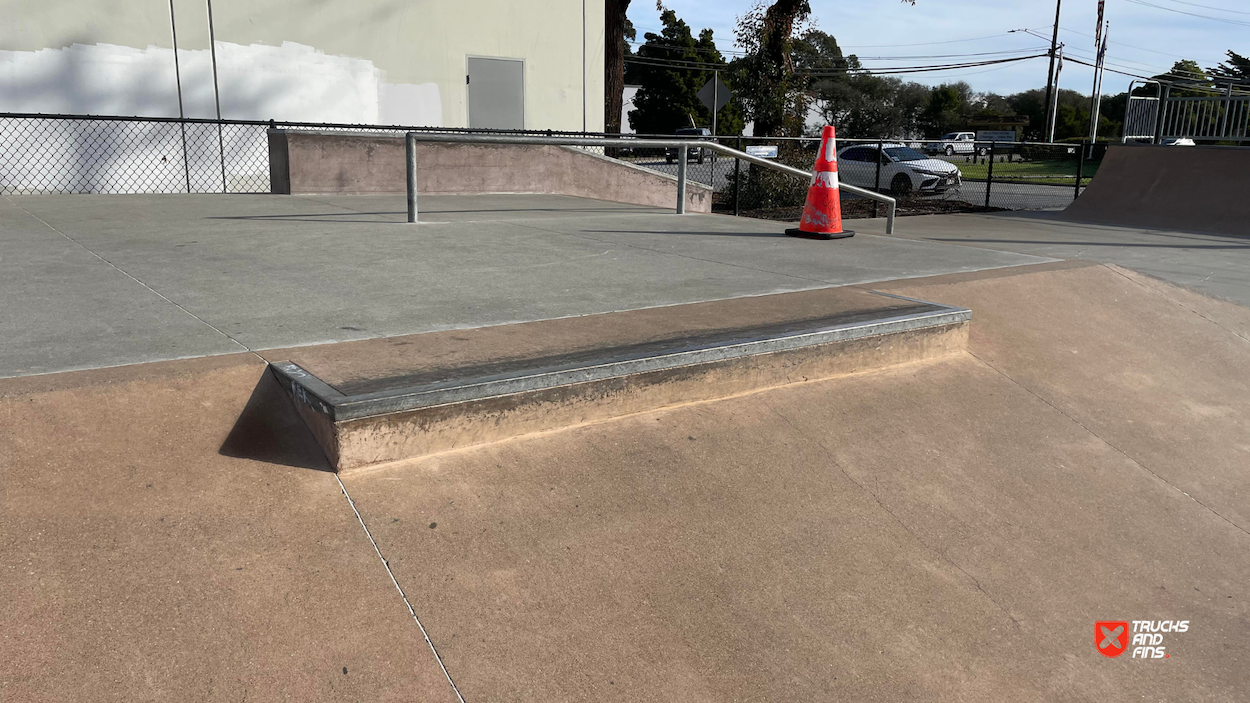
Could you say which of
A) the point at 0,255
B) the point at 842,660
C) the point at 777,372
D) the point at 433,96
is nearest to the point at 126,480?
the point at 842,660

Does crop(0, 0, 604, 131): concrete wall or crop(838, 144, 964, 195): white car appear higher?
crop(0, 0, 604, 131): concrete wall

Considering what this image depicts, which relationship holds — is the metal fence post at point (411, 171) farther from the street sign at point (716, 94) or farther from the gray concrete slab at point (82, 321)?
the street sign at point (716, 94)

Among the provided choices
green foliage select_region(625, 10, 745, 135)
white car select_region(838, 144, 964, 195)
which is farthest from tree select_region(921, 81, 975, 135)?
white car select_region(838, 144, 964, 195)

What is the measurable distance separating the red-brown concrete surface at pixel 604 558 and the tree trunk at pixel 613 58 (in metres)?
17.4

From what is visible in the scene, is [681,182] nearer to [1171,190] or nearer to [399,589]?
[399,589]

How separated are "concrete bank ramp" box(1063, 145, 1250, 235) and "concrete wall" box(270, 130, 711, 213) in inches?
268

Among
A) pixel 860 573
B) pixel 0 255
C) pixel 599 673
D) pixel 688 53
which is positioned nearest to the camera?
pixel 599 673

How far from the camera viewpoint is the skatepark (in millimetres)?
2238

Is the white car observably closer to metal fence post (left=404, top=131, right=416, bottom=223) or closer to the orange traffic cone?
the orange traffic cone

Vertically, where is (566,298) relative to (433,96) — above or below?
below

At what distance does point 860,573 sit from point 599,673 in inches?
38.1

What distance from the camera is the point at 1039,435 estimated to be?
386cm

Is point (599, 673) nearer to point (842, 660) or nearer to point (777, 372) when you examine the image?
point (842, 660)

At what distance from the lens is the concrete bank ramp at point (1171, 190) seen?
13.1 m
